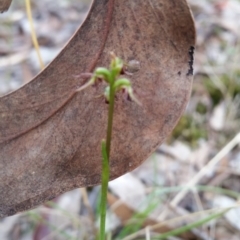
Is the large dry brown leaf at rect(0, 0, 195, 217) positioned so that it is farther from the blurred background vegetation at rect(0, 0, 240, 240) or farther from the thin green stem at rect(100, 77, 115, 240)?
the blurred background vegetation at rect(0, 0, 240, 240)

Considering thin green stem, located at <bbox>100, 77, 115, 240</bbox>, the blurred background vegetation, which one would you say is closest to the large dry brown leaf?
thin green stem, located at <bbox>100, 77, 115, 240</bbox>

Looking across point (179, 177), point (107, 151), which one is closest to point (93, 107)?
point (107, 151)

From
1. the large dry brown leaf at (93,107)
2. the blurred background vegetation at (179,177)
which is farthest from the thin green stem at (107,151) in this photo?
the blurred background vegetation at (179,177)

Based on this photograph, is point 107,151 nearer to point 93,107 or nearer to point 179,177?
point 93,107

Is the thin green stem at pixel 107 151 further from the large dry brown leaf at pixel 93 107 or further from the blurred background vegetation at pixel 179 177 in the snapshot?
the blurred background vegetation at pixel 179 177

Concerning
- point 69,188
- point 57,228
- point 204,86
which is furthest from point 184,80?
point 204,86

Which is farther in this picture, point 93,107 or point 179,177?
point 179,177

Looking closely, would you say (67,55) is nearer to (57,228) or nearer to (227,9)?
(57,228)

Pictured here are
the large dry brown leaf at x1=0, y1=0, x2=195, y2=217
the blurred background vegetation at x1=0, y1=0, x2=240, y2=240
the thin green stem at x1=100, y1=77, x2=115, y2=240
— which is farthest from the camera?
the blurred background vegetation at x1=0, y1=0, x2=240, y2=240
